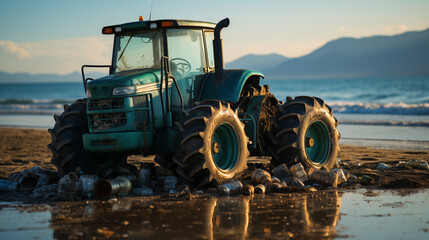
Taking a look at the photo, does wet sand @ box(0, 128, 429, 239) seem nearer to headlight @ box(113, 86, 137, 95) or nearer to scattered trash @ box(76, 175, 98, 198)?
scattered trash @ box(76, 175, 98, 198)

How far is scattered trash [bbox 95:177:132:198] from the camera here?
8352mm

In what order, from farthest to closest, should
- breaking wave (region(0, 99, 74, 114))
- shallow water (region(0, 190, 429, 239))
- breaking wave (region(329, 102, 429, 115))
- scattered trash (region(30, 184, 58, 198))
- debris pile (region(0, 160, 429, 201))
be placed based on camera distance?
breaking wave (region(0, 99, 74, 114))
breaking wave (region(329, 102, 429, 115))
scattered trash (region(30, 184, 58, 198))
debris pile (region(0, 160, 429, 201))
shallow water (region(0, 190, 429, 239))

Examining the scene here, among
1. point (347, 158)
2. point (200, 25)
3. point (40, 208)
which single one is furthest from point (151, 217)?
point (347, 158)

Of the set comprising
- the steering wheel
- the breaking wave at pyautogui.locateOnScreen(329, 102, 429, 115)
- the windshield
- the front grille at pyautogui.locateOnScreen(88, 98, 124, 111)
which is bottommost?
the breaking wave at pyautogui.locateOnScreen(329, 102, 429, 115)

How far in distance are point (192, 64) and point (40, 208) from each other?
3524 millimetres

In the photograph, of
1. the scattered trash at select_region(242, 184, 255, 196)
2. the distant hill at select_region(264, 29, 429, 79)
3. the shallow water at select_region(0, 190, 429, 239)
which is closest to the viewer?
the shallow water at select_region(0, 190, 429, 239)

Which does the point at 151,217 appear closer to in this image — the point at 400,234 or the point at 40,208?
the point at 40,208

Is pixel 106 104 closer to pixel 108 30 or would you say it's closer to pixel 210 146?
pixel 108 30

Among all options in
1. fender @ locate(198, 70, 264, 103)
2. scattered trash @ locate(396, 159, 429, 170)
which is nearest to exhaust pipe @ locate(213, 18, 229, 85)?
fender @ locate(198, 70, 264, 103)

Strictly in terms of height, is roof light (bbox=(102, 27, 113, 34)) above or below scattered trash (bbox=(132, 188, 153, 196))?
above

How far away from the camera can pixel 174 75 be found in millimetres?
9398

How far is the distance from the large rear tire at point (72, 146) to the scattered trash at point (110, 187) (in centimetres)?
97

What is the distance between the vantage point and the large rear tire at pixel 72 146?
9312 millimetres

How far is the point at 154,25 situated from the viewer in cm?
923
